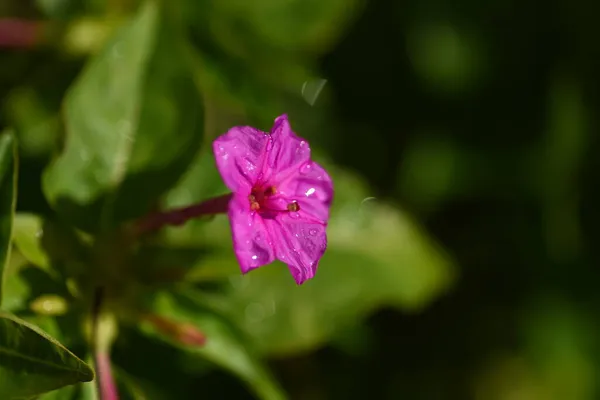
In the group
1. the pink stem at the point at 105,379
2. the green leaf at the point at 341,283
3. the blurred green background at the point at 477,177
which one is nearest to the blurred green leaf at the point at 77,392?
the pink stem at the point at 105,379

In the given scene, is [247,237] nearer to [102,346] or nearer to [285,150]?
[285,150]

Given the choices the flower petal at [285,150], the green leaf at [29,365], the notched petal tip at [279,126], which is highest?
the notched petal tip at [279,126]

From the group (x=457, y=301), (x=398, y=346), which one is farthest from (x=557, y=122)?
(x=398, y=346)

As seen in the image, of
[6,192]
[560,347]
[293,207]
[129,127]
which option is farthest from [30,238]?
[560,347]

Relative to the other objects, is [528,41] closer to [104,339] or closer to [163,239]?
[163,239]

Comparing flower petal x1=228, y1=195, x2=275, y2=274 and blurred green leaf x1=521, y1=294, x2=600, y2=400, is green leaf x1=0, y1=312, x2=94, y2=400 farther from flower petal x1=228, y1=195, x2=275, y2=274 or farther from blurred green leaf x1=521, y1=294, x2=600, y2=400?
blurred green leaf x1=521, y1=294, x2=600, y2=400

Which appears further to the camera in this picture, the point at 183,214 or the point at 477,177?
the point at 477,177

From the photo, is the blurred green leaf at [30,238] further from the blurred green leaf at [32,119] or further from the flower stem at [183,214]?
the blurred green leaf at [32,119]
